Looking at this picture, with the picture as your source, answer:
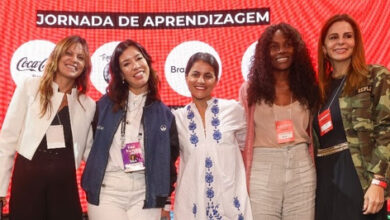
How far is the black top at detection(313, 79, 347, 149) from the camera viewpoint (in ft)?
8.54

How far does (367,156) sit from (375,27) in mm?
2167

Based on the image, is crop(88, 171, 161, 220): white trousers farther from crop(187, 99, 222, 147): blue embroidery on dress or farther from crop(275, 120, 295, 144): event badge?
crop(275, 120, 295, 144): event badge

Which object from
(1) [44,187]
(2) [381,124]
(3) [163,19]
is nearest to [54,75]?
(1) [44,187]

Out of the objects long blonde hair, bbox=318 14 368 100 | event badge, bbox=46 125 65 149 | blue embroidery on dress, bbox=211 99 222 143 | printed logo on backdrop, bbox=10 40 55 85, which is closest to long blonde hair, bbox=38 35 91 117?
event badge, bbox=46 125 65 149

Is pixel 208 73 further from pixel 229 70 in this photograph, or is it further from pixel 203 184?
pixel 229 70

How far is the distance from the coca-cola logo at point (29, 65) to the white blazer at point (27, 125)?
133 centimetres

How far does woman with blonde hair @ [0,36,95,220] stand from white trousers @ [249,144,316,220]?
1.18 metres

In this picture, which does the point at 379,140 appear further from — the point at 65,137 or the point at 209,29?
the point at 209,29

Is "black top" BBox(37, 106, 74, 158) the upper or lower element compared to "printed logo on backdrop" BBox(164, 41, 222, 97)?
lower

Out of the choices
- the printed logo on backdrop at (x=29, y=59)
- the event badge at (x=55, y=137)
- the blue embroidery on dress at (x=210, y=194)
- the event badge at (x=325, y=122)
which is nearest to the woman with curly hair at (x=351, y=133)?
the event badge at (x=325, y=122)

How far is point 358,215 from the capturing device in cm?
247

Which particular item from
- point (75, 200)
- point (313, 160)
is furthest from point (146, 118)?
point (313, 160)

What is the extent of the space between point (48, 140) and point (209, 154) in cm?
102

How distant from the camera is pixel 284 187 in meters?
2.65
